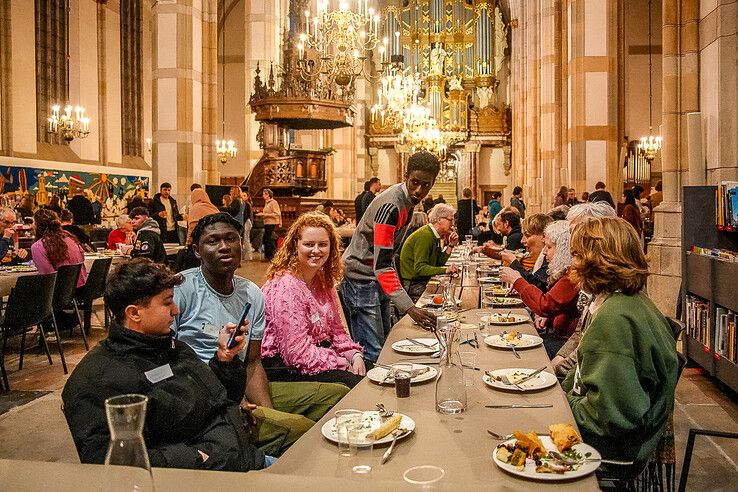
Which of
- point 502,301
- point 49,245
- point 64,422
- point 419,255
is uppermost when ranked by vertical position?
point 49,245

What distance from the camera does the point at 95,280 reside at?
7.84m

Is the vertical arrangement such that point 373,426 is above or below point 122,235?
below

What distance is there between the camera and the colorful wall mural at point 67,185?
17922 millimetres

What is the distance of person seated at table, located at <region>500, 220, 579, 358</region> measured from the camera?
4.08m

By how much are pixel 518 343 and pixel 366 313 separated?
1459mm

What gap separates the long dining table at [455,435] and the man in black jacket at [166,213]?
949 centimetres

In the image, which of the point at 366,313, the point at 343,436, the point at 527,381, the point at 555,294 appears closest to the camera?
the point at 343,436

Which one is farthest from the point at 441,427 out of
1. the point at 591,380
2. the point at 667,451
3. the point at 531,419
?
the point at 667,451

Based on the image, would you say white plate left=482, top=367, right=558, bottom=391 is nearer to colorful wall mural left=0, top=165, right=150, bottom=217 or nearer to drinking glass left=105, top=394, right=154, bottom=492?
drinking glass left=105, top=394, right=154, bottom=492

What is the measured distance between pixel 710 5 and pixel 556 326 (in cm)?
477

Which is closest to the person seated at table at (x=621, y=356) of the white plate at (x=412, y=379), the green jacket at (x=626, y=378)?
the green jacket at (x=626, y=378)

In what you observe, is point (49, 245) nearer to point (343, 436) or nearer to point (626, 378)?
point (343, 436)

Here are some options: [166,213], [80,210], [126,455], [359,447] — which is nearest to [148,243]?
[166,213]

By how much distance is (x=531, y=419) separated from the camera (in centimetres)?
239
